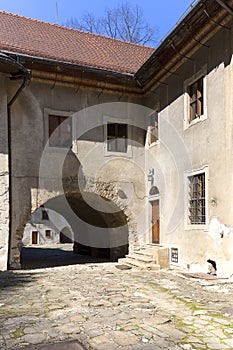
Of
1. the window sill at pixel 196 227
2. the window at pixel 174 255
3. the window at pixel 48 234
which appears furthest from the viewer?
the window at pixel 48 234

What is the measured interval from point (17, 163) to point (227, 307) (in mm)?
7198

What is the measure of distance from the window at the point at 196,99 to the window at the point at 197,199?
5.68 feet

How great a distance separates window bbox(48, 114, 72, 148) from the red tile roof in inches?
71.9

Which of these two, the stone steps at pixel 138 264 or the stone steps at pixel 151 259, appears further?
the stone steps at pixel 151 259

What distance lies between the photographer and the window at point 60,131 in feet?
36.0

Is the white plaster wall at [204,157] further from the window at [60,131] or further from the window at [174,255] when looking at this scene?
the window at [60,131]

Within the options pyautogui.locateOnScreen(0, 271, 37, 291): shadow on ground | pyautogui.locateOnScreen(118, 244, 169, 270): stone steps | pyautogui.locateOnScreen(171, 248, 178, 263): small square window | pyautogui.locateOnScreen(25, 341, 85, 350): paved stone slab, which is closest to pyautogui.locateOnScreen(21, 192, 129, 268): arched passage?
pyautogui.locateOnScreen(118, 244, 169, 270): stone steps

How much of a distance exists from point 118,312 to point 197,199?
4.86 m

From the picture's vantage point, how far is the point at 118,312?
5.12 metres

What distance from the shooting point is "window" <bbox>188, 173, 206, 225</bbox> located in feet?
29.4

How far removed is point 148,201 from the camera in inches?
473

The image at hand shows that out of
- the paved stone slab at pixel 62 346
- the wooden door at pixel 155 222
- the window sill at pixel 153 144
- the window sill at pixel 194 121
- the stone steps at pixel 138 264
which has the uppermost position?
the window sill at pixel 194 121

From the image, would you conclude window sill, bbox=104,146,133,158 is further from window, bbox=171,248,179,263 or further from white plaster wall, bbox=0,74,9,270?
window, bbox=171,248,179,263

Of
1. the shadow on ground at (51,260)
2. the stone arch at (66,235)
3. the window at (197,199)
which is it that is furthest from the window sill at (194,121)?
the stone arch at (66,235)
